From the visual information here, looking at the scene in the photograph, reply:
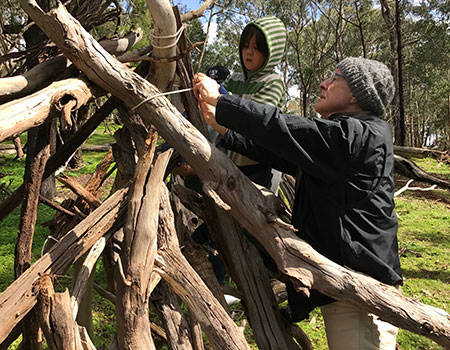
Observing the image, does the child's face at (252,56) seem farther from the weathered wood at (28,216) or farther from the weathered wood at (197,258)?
the weathered wood at (28,216)

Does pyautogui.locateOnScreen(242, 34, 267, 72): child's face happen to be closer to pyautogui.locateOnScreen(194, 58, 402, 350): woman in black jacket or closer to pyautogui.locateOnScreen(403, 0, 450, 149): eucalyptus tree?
pyautogui.locateOnScreen(194, 58, 402, 350): woman in black jacket

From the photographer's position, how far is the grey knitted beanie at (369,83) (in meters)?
1.77

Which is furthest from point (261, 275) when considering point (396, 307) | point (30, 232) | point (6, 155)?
point (6, 155)

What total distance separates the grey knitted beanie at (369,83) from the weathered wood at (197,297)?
1026 mm

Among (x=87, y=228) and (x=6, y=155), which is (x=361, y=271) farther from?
(x=6, y=155)

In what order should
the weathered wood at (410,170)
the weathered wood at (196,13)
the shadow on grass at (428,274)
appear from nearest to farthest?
the weathered wood at (196,13)
the weathered wood at (410,170)
the shadow on grass at (428,274)

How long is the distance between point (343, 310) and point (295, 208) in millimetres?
500

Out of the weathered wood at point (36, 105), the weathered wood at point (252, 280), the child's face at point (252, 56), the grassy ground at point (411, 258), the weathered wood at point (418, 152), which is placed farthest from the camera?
the grassy ground at point (411, 258)

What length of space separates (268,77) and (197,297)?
4.17ft

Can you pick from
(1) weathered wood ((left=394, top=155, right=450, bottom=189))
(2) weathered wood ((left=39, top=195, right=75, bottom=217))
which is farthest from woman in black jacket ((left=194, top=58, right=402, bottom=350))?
(1) weathered wood ((left=394, top=155, right=450, bottom=189))

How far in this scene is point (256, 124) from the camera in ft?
5.24

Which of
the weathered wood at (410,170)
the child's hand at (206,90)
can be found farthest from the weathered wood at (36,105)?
the weathered wood at (410,170)

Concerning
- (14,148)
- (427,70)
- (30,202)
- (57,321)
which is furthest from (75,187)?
(427,70)

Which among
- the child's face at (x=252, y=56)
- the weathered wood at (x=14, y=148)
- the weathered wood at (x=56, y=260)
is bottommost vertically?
the weathered wood at (x=14, y=148)
